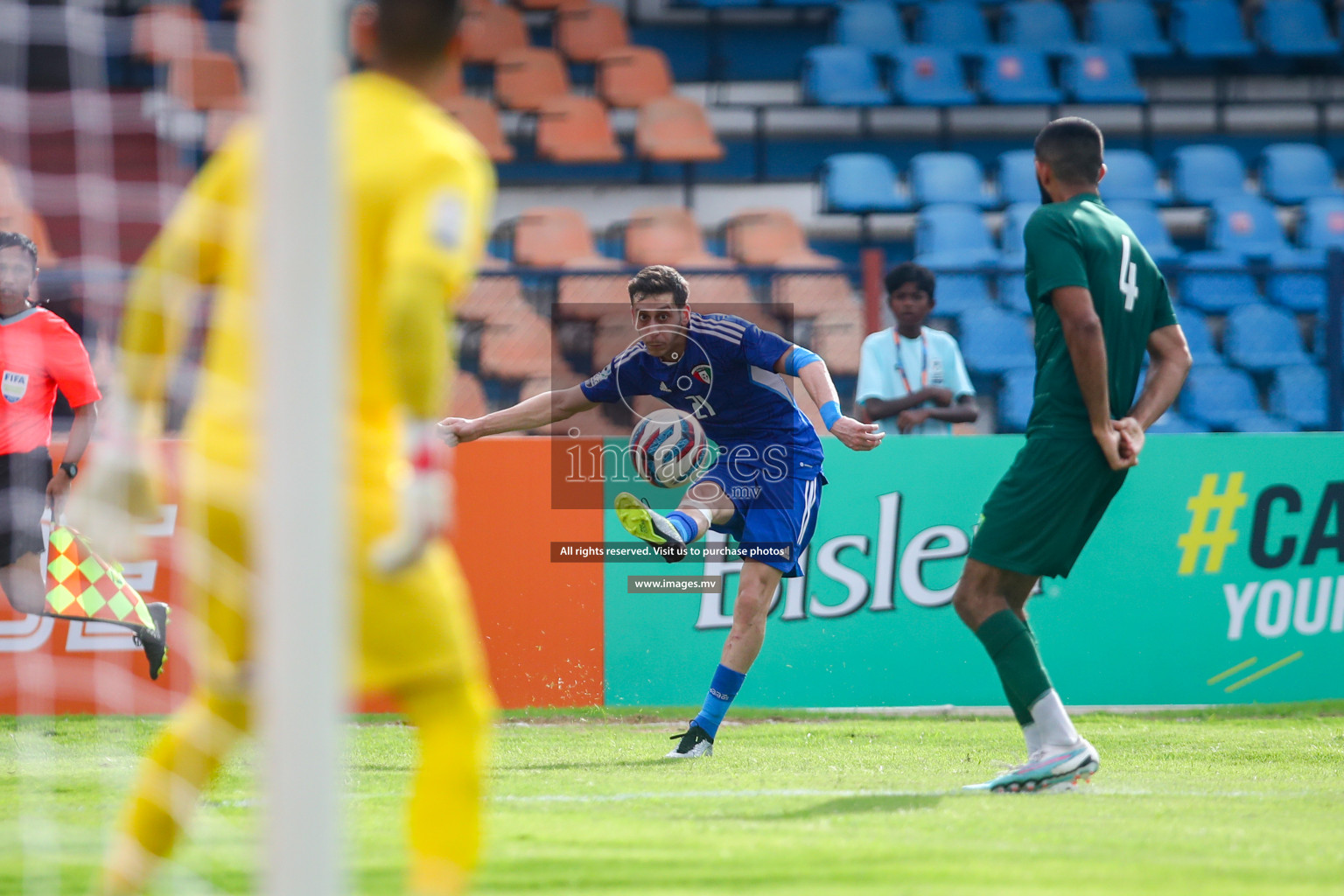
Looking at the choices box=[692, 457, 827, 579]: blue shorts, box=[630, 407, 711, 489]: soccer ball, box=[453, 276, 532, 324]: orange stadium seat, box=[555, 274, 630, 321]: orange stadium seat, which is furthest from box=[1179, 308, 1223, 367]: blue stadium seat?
box=[692, 457, 827, 579]: blue shorts

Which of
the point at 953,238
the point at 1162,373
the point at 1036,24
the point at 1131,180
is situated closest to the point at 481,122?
the point at 953,238

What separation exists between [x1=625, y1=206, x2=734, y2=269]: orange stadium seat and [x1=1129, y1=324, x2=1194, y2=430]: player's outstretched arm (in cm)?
750

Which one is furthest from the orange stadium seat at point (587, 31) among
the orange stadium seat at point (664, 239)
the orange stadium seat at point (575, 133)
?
the orange stadium seat at point (664, 239)

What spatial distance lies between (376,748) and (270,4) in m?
4.51

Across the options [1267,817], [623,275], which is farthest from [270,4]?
[623,275]

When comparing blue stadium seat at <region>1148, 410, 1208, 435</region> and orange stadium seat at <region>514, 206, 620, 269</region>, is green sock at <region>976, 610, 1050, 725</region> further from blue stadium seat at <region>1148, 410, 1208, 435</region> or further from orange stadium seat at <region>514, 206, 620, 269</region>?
orange stadium seat at <region>514, 206, 620, 269</region>

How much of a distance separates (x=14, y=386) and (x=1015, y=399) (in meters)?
6.87

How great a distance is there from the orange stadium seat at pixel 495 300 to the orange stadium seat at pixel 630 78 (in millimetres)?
5683

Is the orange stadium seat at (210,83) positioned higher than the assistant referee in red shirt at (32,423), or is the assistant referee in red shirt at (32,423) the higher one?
the orange stadium seat at (210,83)

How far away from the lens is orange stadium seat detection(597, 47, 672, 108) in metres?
14.4

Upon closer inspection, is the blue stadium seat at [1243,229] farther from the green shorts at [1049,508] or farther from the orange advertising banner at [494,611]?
the green shorts at [1049,508]

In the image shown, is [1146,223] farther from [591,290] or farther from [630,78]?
[591,290]

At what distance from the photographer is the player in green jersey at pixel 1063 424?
465 cm

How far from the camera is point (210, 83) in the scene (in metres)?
9.69
